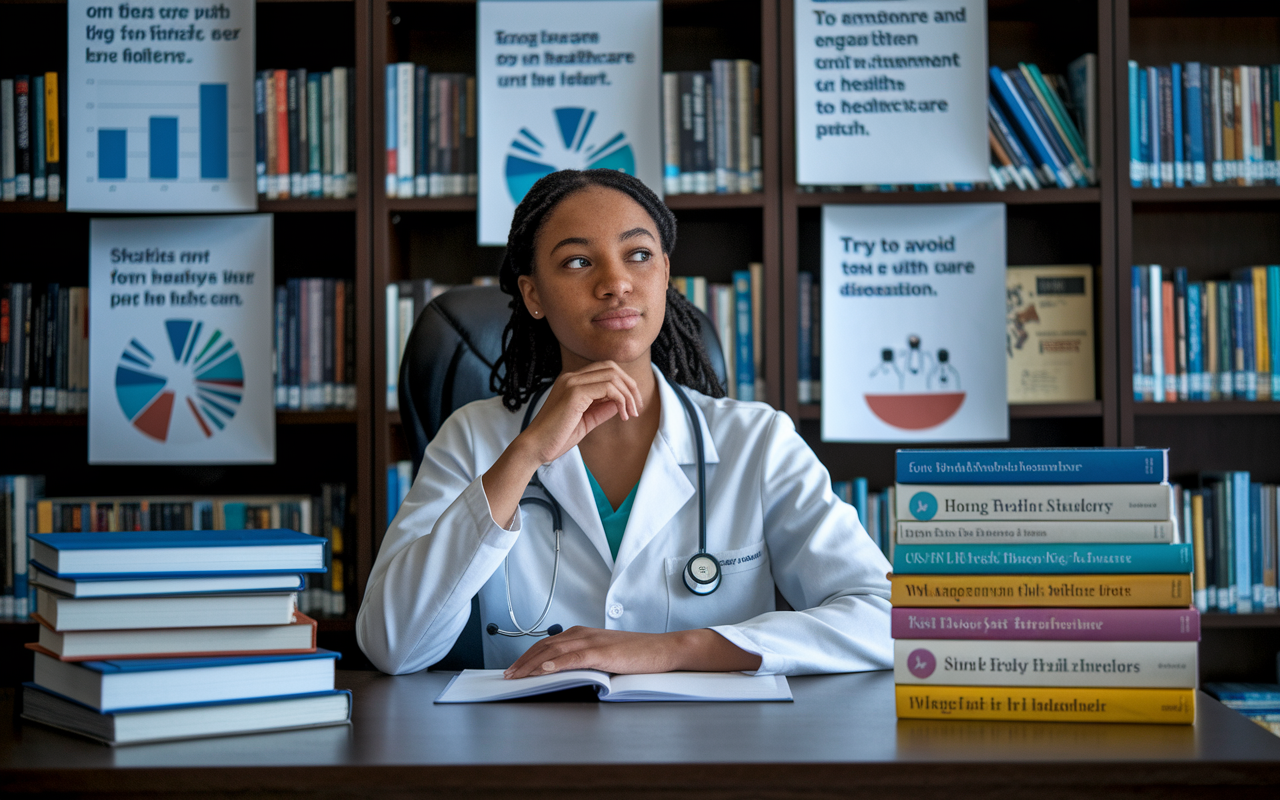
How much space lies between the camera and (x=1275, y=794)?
74cm

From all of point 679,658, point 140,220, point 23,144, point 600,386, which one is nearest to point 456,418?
point 600,386

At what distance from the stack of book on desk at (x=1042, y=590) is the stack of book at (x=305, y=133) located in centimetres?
195

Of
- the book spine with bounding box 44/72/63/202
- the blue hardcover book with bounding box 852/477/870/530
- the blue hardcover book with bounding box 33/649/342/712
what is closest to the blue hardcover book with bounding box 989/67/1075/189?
the blue hardcover book with bounding box 852/477/870/530

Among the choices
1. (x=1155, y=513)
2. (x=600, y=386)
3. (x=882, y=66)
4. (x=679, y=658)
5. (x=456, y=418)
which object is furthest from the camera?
(x=882, y=66)

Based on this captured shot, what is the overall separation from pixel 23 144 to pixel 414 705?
7.21 ft

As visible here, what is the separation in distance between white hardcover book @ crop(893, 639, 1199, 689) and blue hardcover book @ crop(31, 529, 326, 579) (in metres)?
0.55

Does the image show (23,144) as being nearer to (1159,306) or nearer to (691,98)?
(691,98)

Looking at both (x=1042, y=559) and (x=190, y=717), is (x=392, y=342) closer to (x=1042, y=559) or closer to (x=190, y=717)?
(x=190, y=717)

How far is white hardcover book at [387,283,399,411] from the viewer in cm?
243

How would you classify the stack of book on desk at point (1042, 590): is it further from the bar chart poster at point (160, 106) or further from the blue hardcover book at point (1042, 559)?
the bar chart poster at point (160, 106)

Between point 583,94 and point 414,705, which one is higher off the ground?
point 583,94

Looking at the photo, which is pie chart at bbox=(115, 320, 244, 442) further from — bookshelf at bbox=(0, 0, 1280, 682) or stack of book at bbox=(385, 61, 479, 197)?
stack of book at bbox=(385, 61, 479, 197)

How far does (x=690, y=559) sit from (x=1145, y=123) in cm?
178

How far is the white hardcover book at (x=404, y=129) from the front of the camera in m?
2.43
